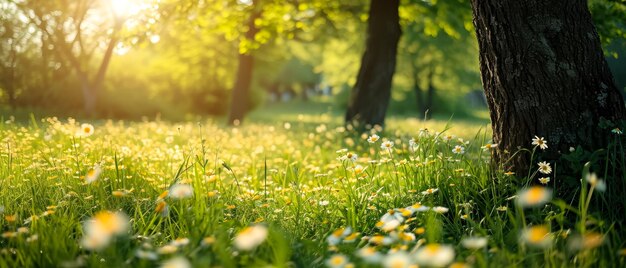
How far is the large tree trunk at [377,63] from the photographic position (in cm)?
1183

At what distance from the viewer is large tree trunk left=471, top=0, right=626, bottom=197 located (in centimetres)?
396

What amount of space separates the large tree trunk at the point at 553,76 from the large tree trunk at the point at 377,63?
7726 mm

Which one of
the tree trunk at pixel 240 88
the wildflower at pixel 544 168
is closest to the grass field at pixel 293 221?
the wildflower at pixel 544 168

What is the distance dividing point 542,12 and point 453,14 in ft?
26.1

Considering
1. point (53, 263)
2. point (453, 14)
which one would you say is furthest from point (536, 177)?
point (453, 14)

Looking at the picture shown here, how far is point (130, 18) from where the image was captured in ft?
30.4

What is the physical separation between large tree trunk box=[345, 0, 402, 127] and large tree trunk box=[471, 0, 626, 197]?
7726 millimetres

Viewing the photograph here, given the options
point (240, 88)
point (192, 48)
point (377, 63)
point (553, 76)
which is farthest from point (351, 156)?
point (192, 48)

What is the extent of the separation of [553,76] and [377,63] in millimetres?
8026

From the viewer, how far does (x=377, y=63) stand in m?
11.9

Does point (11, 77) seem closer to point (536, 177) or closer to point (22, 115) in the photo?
point (22, 115)

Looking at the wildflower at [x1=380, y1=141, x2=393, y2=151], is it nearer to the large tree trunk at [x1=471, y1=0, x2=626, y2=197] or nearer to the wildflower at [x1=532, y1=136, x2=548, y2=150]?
the large tree trunk at [x1=471, y1=0, x2=626, y2=197]

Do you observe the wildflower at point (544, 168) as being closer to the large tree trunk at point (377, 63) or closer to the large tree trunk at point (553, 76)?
the large tree trunk at point (553, 76)

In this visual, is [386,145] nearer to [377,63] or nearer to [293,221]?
[293,221]
